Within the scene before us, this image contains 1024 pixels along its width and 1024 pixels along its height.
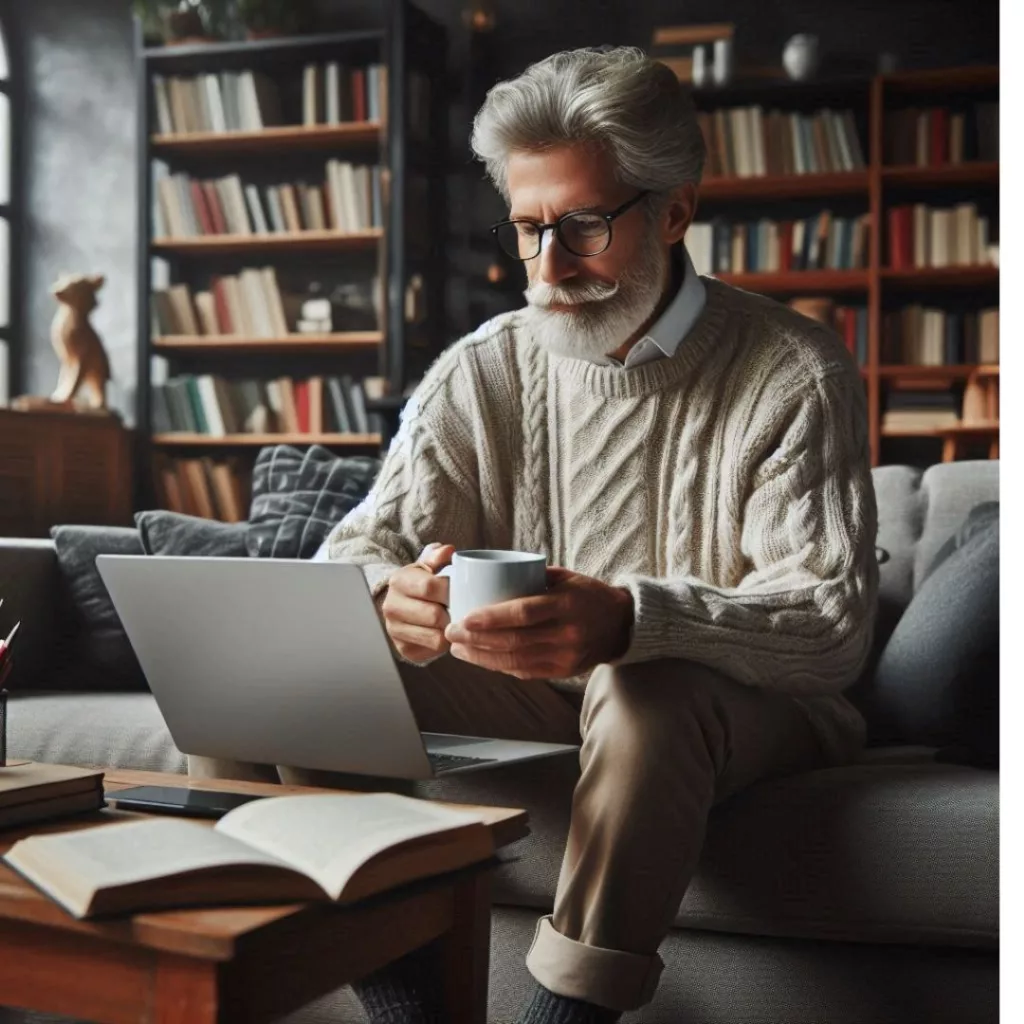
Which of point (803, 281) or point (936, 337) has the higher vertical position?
point (803, 281)

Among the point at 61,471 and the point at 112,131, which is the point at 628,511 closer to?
the point at 61,471

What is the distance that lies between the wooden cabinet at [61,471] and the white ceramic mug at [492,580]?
319cm

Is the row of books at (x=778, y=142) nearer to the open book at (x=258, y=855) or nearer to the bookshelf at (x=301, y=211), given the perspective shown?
the bookshelf at (x=301, y=211)

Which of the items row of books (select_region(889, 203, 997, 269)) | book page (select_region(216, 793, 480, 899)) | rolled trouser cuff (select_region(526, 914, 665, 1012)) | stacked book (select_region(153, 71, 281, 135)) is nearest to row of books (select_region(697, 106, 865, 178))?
row of books (select_region(889, 203, 997, 269))

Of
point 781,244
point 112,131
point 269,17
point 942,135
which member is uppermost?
point 269,17

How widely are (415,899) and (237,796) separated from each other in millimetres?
214

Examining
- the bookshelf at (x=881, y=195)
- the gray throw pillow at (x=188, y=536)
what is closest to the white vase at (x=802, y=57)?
the bookshelf at (x=881, y=195)

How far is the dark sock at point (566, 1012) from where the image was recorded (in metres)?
1.07

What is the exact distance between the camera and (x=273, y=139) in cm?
453

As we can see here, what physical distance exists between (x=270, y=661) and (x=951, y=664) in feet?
2.61

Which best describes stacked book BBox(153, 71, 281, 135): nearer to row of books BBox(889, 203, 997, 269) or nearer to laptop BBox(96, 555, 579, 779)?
row of books BBox(889, 203, 997, 269)

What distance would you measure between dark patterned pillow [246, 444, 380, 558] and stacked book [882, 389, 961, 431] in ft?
8.20

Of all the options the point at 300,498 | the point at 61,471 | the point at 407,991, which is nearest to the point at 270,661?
the point at 407,991

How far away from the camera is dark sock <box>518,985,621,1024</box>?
1.07 metres
